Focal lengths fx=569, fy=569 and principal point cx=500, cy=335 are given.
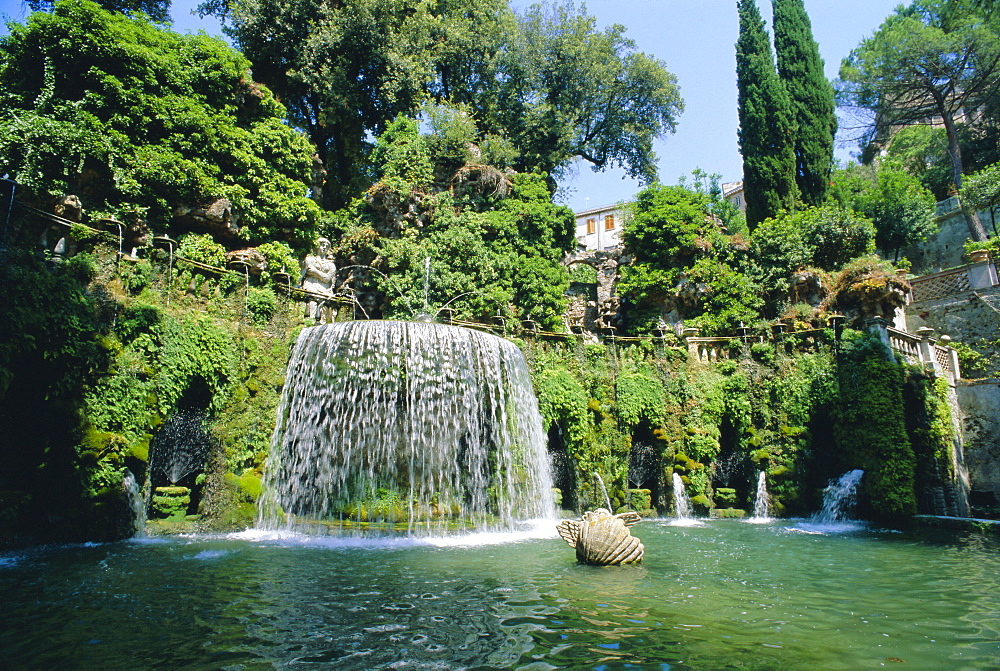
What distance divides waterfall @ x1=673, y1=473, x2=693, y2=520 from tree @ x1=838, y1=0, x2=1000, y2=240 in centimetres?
1750

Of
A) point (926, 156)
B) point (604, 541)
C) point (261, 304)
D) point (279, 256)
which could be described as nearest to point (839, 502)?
point (604, 541)

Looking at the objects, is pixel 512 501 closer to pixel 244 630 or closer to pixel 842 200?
pixel 244 630

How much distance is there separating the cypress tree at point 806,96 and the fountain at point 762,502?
1267cm

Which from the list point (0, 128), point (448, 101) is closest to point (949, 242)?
point (448, 101)

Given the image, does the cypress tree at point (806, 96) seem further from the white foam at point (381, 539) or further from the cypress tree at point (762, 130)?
the white foam at point (381, 539)

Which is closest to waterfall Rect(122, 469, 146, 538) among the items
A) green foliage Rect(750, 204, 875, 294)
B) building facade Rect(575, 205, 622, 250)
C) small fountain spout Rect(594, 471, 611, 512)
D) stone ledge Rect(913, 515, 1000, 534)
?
small fountain spout Rect(594, 471, 611, 512)

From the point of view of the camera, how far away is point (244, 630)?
398cm

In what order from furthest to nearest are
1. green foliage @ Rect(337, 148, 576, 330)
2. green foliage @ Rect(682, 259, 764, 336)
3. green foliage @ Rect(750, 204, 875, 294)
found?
green foliage @ Rect(750, 204, 875, 294)
green foliage @ Rect(682, 259, 764, 336)
green foliage @ Rect(337, 148, 576, 330)

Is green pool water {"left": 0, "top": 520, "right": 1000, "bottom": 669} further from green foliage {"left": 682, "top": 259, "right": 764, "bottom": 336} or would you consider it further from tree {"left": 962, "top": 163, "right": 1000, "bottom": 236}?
tree {"left": 962, "top": 163, "right": 1000, "bottom": 236}

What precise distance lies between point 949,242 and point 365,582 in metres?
27.5

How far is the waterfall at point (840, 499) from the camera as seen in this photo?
1211 centimetres

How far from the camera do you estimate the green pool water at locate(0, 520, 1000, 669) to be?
3512 mm

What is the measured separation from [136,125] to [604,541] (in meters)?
14.4

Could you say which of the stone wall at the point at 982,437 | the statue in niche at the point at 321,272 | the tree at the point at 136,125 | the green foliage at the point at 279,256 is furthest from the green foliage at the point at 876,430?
the tree at the point at 136,125
